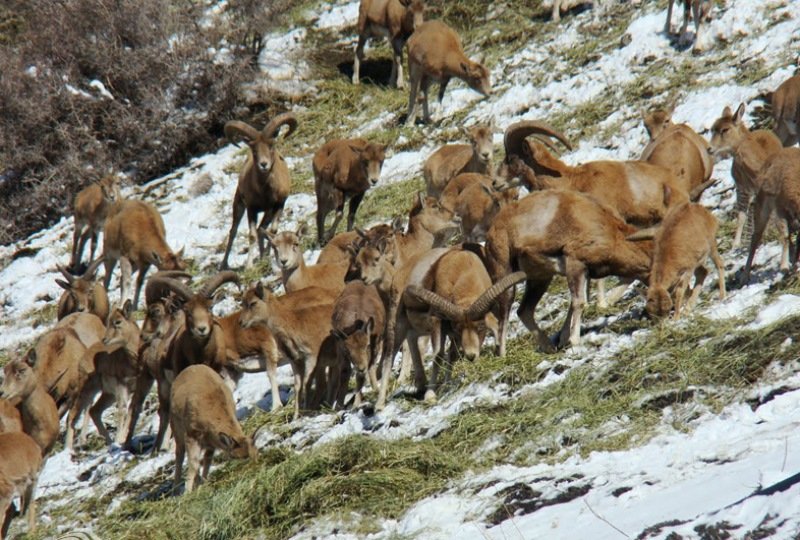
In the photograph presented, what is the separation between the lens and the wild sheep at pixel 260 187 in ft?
68.0

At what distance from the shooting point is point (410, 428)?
11609mm

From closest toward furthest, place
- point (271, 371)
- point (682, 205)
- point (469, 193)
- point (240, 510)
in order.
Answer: point (240, 510) < point (682, 205) < point (271, 371) < point (469, 193)

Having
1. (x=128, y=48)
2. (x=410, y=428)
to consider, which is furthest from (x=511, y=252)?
(x=128, y=48)


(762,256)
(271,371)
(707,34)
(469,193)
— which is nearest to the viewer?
(762,256)

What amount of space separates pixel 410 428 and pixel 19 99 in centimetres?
1839

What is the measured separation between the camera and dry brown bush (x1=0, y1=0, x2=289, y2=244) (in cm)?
2644

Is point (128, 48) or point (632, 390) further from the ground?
point (128, 48)

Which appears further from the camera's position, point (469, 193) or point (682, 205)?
point (469, 193)

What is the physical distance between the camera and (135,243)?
20609 millimetres

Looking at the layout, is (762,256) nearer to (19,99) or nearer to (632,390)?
(632,390)

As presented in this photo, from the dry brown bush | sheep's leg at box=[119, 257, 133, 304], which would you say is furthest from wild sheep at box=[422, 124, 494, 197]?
the dry brown bush

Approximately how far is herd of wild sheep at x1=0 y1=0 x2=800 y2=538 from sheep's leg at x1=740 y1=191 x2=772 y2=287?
22 mm

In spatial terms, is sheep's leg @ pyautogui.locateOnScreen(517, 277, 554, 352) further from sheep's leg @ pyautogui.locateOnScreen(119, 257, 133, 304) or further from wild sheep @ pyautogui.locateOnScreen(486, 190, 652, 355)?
sheep's leg @ pyautogui.locateOnScreen(119, 257, 133, 304)

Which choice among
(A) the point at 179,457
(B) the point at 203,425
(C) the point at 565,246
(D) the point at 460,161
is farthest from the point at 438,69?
(B) the point at 203,425
